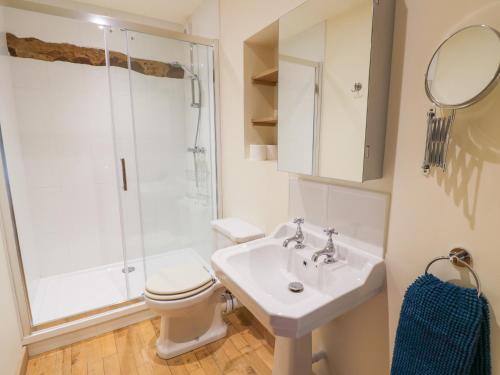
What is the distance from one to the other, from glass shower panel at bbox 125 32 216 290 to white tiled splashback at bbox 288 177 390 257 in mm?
1116

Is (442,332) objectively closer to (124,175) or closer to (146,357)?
(146,357)

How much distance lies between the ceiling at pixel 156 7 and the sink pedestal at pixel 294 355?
2.59m

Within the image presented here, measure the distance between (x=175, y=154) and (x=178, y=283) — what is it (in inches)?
52.4

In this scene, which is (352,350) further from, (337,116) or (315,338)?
(337,116)

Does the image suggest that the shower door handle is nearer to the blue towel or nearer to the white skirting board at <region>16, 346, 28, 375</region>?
the white skirting board at <region>16, 346, 28, 375</region>

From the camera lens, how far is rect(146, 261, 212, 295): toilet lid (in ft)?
5.34

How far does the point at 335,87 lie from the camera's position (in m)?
1.15

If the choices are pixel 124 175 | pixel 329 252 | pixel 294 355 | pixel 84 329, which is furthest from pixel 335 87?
pixel 84 329

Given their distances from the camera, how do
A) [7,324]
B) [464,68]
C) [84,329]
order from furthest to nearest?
[84,329], [7,324], [464,68]

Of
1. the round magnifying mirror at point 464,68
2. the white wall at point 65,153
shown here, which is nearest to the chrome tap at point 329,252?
the round magnifying mirror at point 464,68

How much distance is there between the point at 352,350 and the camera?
1.26 meters

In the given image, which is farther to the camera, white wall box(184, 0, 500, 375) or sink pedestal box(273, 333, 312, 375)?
sink pedestal box(273, 333, 312, 375)

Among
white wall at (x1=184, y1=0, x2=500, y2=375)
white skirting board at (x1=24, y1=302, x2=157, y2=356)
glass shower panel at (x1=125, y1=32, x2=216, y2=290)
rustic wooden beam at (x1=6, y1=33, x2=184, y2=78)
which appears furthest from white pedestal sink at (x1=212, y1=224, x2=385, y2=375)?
rustic wooden beam at (x1=6, y1=33, x2=184, y2=78)

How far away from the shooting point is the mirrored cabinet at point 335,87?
979 mm
